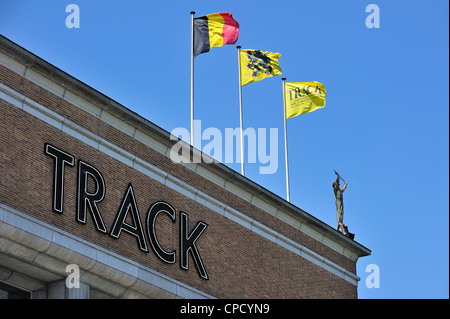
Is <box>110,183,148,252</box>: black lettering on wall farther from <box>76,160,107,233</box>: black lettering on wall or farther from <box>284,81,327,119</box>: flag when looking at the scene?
<box>284,81,327,119</box>: flag

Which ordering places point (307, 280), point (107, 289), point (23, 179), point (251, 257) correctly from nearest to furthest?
point (23, 179) < point (107, 289) < point (251, 257) < point (307, 280)

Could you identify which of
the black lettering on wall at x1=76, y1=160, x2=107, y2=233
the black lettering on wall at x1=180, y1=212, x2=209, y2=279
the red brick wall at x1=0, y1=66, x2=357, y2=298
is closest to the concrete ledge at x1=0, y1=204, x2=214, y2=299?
the red brick wall at x1=0, y1=66, x2=357, y2=298

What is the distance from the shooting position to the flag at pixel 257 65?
40562mm

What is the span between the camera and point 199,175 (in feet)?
111

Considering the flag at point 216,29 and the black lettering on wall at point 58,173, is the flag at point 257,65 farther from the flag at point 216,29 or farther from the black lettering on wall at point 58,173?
the black lettering on wall at point 58,173

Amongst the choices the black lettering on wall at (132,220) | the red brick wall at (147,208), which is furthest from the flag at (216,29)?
the black lettering on wall at (132,220)

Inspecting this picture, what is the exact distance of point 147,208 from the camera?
31688 millimetres

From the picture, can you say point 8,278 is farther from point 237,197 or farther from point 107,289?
point 237,197

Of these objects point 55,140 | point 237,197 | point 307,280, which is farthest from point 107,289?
point 307,280

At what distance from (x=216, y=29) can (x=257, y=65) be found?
8.27 feet

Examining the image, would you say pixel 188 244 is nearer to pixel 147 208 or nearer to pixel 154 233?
pixel 154 233

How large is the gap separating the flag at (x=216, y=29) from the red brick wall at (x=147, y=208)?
6.80 m

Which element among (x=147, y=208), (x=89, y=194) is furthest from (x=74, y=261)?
(x=147, y=208)

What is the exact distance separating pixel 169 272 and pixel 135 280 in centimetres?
161
